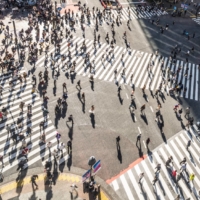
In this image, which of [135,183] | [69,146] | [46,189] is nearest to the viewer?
[46,189]

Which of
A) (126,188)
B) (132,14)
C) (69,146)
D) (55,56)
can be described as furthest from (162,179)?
(132,14)

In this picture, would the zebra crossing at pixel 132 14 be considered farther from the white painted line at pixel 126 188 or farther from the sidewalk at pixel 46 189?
the white painted line at pixel 126 188

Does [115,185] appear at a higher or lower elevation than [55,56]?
lower

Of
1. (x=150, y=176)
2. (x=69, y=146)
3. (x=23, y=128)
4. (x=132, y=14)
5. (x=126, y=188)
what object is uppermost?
(x=132, y=14)

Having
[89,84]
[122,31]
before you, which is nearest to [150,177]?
[89,84]

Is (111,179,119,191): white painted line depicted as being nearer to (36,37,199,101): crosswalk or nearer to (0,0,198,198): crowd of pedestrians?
(0,0,198,198): crowd of pedestrians

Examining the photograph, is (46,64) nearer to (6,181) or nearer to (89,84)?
(89,84)

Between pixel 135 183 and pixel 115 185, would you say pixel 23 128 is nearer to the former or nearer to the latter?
pixel 115 185
